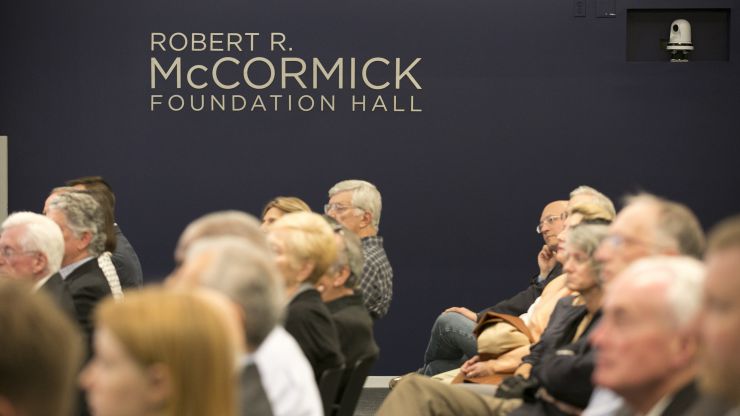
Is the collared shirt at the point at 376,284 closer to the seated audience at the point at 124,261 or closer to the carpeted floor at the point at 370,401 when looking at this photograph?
the seated audience at the point at 124,261

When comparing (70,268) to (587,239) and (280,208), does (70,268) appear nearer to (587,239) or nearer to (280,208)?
(280,208)

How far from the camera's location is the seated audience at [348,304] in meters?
4.77

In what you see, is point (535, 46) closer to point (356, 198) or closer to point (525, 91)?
point (525, 91)

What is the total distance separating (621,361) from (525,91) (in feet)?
20.2

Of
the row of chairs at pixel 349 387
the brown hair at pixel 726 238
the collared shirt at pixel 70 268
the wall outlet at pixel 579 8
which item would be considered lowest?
the row of chairs at pixel 349 387

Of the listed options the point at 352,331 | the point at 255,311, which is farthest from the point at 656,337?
the point at 352,331

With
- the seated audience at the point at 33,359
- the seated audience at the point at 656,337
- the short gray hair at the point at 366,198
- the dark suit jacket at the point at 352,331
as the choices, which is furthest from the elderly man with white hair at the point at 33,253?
the seated audience at the point at 33,359

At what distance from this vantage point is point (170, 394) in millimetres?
1991

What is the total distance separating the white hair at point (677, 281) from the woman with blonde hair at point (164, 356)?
1.11 metres

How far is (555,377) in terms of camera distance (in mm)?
4102

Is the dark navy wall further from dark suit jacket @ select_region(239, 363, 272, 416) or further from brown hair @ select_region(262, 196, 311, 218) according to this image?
dark suit jacket @ select_region(239, 363, 272, 416)

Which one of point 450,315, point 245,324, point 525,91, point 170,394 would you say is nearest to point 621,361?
point 245,324

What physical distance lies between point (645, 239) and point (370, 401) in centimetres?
500

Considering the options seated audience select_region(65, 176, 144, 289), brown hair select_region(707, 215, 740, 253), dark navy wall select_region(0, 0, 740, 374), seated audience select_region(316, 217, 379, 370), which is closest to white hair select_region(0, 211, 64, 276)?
seated audience select_region(316, 217, 379, 370)
